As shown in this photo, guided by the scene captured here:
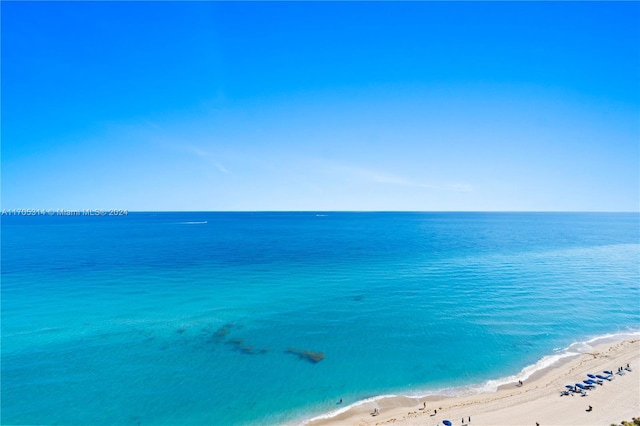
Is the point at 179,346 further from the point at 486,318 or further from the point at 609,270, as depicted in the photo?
the point at 609,270

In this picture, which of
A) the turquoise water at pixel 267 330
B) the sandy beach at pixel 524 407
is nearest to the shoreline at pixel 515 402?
the sandy beach at pixel 524 407

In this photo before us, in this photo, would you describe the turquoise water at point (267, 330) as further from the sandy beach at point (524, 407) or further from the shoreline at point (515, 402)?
the sandy beach at point (524, 407)

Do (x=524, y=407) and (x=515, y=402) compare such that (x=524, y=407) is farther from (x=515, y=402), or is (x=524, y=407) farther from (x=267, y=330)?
(x=267, y=330)

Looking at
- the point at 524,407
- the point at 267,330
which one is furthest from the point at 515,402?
the point at 267,330

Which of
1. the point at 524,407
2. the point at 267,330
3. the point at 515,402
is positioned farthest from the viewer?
the point at 267,330

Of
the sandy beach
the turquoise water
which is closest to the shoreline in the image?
the sandy beach

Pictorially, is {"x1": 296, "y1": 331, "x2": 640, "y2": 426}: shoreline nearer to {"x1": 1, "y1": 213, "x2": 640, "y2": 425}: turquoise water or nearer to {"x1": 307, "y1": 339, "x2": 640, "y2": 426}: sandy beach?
{"x1": 307, "y1": 339, "x2": 640, "y2": 426}: sandy beach
